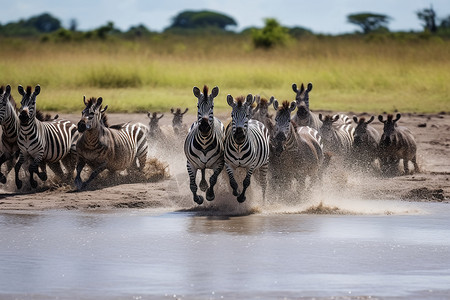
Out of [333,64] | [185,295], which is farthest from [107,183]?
[333,64]

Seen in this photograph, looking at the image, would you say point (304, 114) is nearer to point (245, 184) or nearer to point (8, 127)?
point (245, 184)

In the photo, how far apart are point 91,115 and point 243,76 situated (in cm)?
1150

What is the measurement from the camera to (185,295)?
7.27 metres

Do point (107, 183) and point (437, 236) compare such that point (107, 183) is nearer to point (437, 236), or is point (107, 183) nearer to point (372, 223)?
point (372, 223)

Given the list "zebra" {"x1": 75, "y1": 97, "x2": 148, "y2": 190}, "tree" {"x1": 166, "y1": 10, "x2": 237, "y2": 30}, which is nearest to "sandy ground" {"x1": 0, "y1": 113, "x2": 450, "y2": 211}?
"zebra" {"x1": 75, "y1": 97, "x2": 148, "y2": 190}

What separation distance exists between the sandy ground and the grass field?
16.8 feet

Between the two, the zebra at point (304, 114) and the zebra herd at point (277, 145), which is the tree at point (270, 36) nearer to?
the zebra herd at point (277, 145)

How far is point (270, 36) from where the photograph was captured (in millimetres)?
36375

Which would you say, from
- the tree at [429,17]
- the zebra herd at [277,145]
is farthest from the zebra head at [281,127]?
the tree at [429,17]

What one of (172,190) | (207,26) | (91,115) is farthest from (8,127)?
(207,26)

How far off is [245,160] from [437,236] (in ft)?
8.83

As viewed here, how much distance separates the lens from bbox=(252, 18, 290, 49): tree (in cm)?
3569

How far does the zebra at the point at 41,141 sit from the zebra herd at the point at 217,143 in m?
0.01

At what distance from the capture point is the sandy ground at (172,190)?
12438 mm
